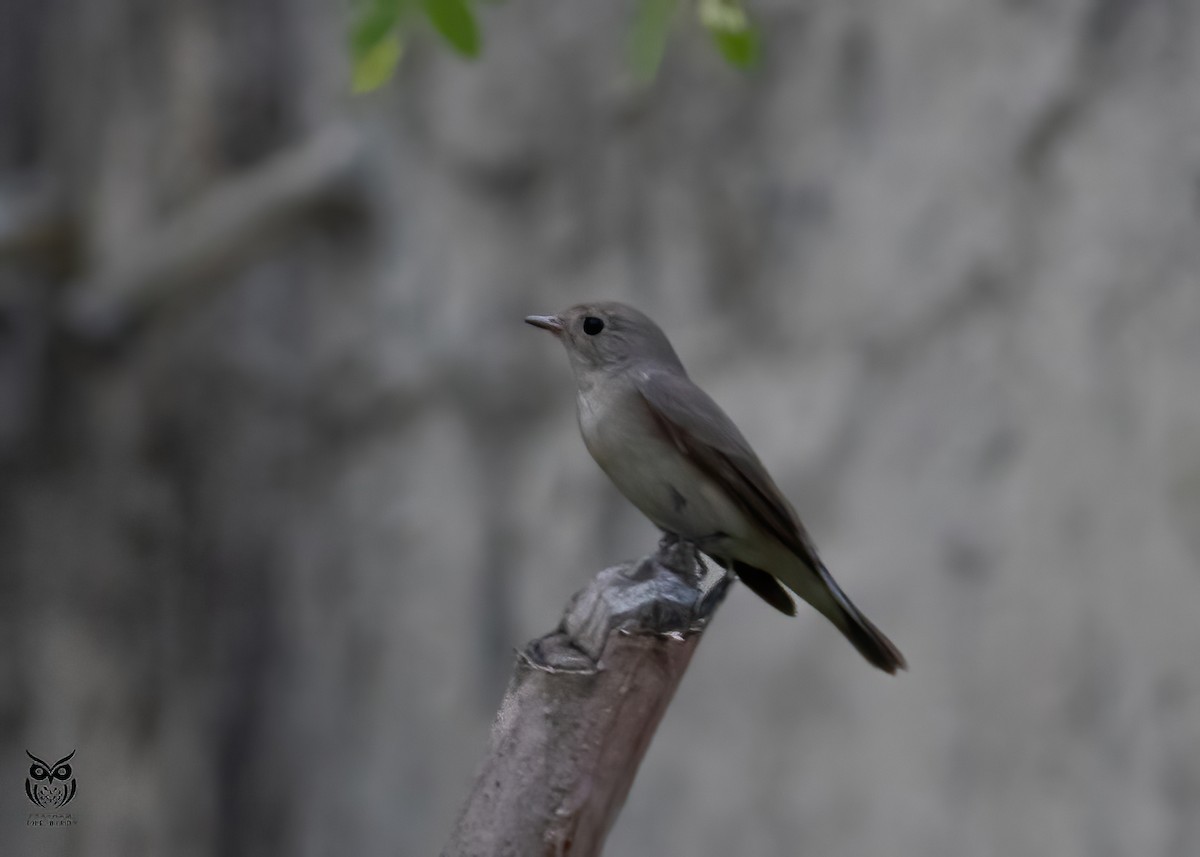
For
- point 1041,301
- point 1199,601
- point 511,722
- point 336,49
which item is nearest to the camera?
point 511,722

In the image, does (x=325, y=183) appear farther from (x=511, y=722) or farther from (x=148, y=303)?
(x=511, y=722)

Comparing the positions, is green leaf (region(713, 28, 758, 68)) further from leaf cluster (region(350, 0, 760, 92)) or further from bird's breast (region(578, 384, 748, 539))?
bird's breast (region(578, 384, 748, 539))

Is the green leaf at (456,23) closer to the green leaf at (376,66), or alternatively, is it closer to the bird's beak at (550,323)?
the green leaf at (376,66)

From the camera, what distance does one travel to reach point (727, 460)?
10.1 ft

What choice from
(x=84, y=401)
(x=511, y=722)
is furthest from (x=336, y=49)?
(x=511, y=722)

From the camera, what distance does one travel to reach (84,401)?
20.9ft

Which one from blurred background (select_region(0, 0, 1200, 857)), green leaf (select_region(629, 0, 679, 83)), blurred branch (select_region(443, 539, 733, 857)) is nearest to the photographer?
blurred branch (select_region(443, 539, 733, 857))

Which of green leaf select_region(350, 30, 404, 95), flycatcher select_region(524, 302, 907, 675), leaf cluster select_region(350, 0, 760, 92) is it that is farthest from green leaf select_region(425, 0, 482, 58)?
flycatcher select_region(524, 302, 907, 675)

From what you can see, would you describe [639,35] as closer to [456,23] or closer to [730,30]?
[730,30]

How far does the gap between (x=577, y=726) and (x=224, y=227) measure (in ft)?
14.6

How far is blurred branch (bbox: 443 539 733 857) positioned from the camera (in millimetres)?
2141

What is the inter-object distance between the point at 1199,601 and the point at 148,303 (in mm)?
4568

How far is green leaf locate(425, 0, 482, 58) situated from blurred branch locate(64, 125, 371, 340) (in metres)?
3.17

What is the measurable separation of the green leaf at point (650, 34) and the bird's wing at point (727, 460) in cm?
78
